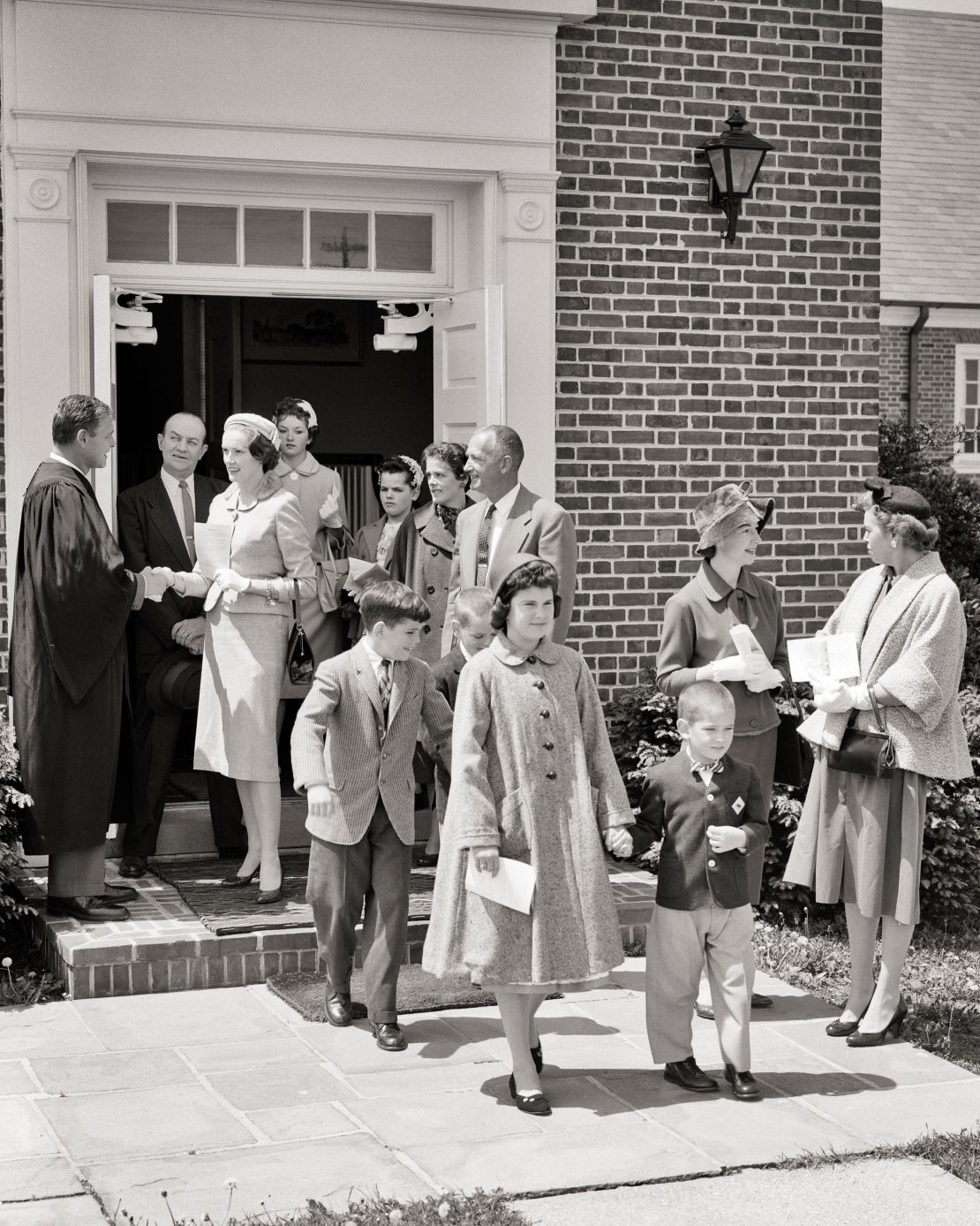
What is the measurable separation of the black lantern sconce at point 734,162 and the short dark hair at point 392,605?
355 cm

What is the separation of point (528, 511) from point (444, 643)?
70 centimetres

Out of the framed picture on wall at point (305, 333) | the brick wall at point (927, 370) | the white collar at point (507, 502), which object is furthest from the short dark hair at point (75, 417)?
the brick wall at point (927, 370)

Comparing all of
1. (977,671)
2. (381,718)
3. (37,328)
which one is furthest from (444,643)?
(977,671)

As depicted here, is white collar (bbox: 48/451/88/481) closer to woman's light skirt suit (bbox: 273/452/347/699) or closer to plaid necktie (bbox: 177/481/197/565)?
plaid necktie (bbox: 177/481/197/565)

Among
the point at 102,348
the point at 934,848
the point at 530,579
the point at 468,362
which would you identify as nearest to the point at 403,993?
the point at 530,579

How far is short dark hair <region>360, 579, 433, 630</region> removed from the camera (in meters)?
5.48

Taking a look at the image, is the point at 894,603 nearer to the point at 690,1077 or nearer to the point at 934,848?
the point at 690,1077

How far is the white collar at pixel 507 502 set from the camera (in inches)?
253

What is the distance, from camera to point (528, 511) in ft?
21.1

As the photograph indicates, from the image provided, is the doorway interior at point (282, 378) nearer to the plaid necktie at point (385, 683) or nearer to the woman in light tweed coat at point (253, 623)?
the woman in light tweed coat at point (253, 623)

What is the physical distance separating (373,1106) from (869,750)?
197 centimetres

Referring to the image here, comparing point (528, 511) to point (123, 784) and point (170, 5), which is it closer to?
point (123, 784)

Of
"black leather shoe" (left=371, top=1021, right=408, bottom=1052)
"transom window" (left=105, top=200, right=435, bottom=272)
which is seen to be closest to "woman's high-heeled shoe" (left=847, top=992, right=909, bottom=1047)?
Answer: "black leather shoe" (left=371, top=1021, right=408, bottom=1052)

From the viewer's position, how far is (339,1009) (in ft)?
18.9
